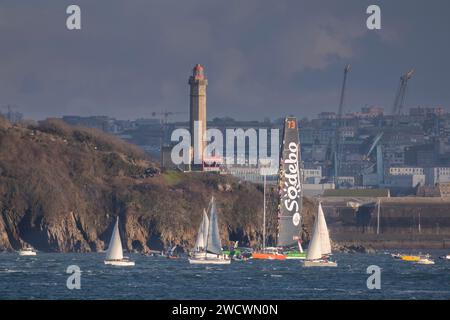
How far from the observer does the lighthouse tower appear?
545 ft

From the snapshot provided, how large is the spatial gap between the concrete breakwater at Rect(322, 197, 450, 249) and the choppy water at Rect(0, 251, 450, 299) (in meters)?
50.4

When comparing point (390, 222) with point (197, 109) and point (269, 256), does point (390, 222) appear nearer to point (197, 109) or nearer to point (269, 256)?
point (197, 109)

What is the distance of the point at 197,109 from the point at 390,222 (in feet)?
76.7

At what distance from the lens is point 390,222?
162 m

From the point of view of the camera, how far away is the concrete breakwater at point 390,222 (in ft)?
507

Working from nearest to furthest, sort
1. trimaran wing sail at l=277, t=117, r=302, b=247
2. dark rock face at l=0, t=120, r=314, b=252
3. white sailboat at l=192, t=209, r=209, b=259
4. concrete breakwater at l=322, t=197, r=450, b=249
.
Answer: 1. white sailboat at l=192, t=209, r=209, b=259
2. trimaran wing sail at l=277, t=117, r=302, b=247
3. dark rock face at l=0, t=120, r=314, b=252
4. concrete breakwater at l=322, t=197, r=450, b=249

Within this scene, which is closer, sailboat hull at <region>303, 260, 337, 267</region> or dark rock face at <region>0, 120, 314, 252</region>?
sailboat hull at <region>303, 260, 337, 267</region>

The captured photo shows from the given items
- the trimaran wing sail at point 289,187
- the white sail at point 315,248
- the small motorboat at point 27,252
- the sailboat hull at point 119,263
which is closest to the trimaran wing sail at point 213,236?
the white sail at point 315,248

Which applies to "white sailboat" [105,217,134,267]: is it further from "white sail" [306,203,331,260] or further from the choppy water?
"white sail" [306,203,331,260]

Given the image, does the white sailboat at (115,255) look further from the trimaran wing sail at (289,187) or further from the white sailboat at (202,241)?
the trimaran wing sail at (289,187)

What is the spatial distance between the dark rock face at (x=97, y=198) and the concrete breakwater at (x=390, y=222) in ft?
44.3

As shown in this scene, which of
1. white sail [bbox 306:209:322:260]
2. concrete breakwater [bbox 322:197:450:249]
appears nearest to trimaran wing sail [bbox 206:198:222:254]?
white sail [bbox 306:209:322:260]
